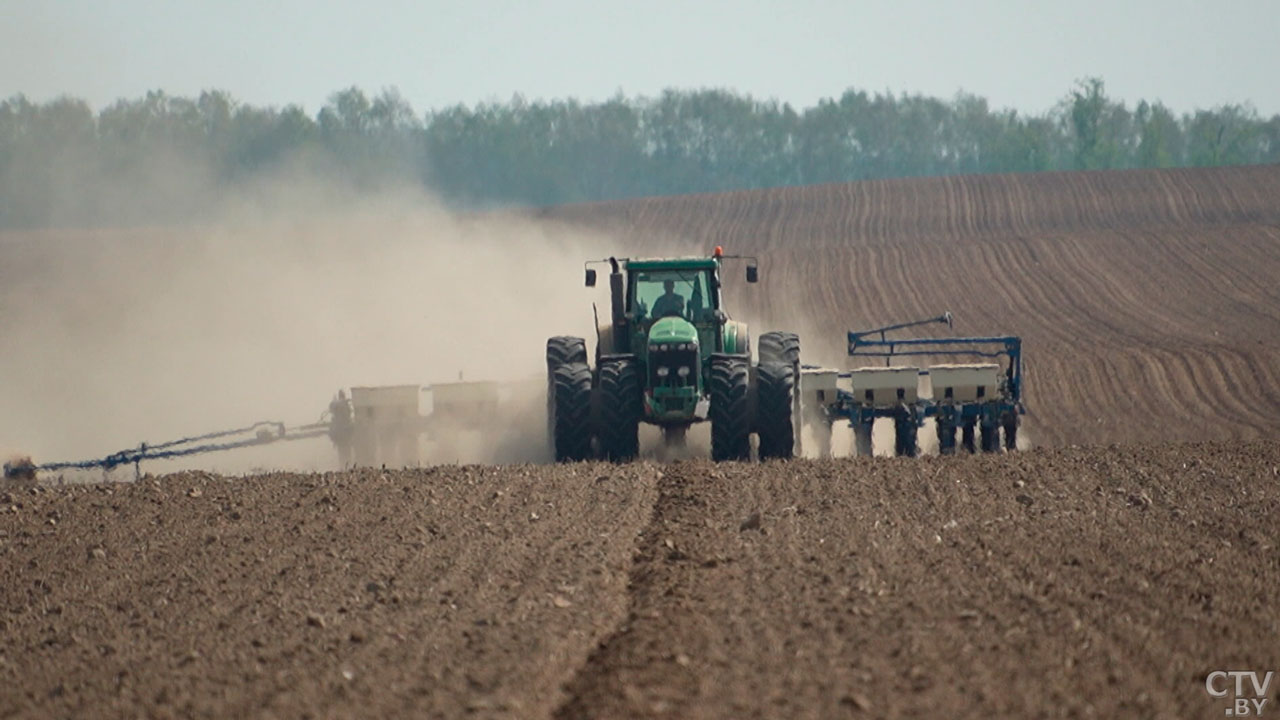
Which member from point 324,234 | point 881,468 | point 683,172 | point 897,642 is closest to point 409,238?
point 324,234

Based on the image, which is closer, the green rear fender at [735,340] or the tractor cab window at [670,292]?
the tractor cab window at [670,292]

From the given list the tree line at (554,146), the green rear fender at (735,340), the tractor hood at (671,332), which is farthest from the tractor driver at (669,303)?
the tree line at (554,146)

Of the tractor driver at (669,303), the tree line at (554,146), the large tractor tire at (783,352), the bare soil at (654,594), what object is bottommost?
the bare soil at (654,594)

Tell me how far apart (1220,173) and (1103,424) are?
121ft

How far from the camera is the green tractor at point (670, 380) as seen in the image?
17359 mm

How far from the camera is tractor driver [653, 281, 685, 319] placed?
1859 cm

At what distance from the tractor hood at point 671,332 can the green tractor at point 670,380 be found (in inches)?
0.4

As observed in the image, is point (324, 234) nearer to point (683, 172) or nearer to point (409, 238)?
point (409, 238)

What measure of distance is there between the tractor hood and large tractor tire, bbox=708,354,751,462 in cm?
41

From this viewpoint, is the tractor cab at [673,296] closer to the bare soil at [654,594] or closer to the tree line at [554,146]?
the bare soil at [654,594]

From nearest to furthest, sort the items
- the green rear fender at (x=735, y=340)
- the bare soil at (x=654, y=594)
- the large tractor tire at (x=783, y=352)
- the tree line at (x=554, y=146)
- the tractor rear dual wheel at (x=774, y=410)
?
the bare soil at (x=654, y=594)
the tractor rear dual wheel at (x=774, y=410)
the green rear fender at (x=735, y=340)
the large tractor tire at (x=783, y=352)
the tree line at (x=554, y=146)

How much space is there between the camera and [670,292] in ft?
61.4

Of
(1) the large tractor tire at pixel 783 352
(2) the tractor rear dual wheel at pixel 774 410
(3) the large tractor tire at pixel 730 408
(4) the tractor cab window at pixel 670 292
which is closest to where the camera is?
(3) the large tractor tire at pixel 730 408

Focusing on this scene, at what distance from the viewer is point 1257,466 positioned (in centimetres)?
1571
